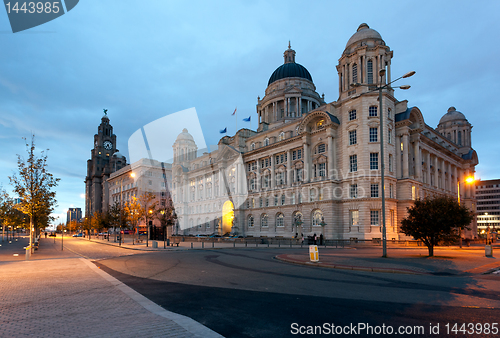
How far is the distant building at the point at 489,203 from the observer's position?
146 meters

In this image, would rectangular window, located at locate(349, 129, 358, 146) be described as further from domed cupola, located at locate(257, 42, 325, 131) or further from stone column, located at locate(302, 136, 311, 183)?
domed cupola, located at locate(257, 42, 325, 131)

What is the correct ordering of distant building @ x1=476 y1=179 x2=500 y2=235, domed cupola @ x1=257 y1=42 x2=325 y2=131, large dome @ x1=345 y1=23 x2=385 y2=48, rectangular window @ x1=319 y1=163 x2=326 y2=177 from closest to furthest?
large dome @ x1=345 y1=23 x2=385 y2=48 < rectangular window @ x1=319 y1=163 x2=326 y2=177 < domed cupola @ x1=257 y1=42 x2=325 y2=131 < distant building @ x1=476 y1=179 x2=500 y2=235

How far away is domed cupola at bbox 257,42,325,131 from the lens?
8106 centimetres

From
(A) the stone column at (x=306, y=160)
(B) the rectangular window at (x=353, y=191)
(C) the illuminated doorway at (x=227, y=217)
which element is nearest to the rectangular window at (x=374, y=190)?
(B) the rectangular window at (x=353, y=191)

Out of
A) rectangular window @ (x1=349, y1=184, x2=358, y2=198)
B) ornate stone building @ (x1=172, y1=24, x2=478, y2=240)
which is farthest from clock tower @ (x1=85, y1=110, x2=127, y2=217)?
rectangular window @ (x1=349, y1=184, x2=358, y2=198)

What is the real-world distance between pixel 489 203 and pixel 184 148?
479ft

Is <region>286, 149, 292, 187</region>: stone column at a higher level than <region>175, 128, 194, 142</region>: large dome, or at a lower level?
lower

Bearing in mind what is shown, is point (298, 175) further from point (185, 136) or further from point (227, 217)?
point (185, 136)

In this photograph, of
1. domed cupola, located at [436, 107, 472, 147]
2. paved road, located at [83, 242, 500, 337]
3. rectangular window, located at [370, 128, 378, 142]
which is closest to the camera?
paved road, located at [83, 242, 500, 337]

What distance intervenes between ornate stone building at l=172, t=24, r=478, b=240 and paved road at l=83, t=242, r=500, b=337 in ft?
113

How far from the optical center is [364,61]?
2066 inches

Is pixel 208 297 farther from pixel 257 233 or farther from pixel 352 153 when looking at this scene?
pixel 257 233

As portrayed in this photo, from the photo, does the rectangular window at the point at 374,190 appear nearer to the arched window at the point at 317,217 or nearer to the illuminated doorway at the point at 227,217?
the arched window at the point at 317,217

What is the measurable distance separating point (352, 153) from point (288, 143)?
15.5m
